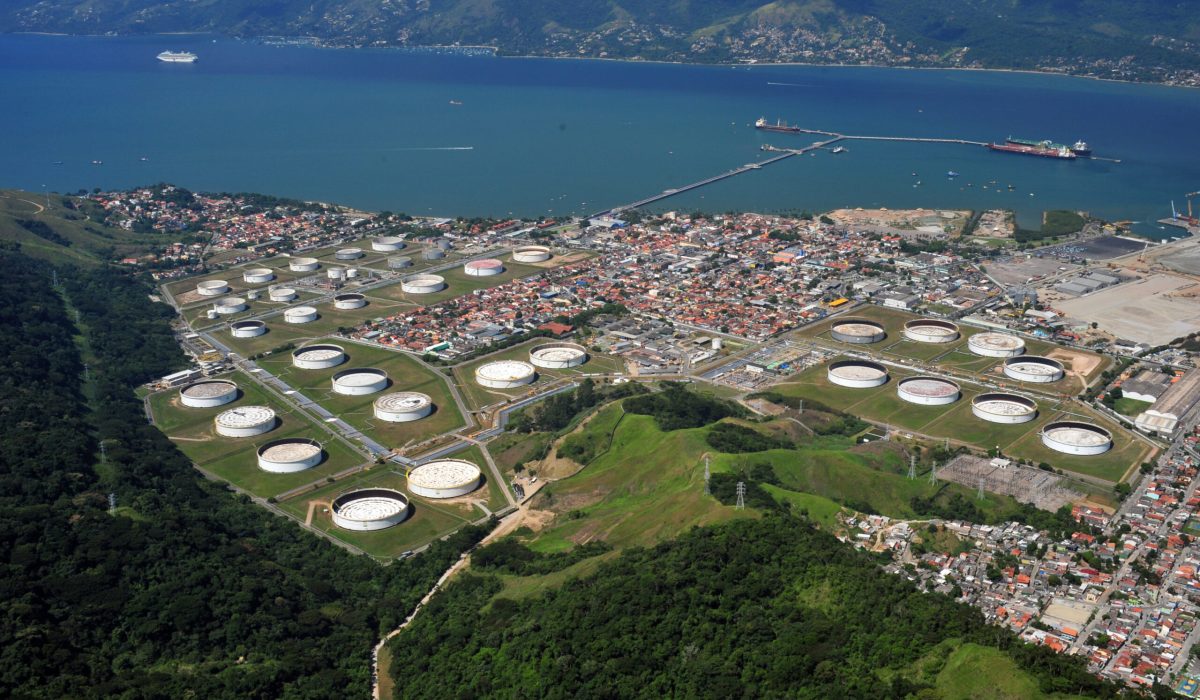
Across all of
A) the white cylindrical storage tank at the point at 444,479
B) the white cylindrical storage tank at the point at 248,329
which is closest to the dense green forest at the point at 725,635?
the white cylindrical storage tank at the point at 444,479

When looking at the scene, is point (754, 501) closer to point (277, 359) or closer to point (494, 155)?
point (277, 359)

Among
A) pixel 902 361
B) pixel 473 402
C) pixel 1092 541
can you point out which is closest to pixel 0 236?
pixel 473 402

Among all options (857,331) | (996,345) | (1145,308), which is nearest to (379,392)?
(857,331)

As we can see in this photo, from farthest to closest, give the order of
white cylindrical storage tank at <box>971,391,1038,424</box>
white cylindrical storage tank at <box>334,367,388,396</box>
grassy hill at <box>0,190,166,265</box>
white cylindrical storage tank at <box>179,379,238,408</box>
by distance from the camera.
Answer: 1. grassy hill at <box>0,190,166,265</box>
2. white cylindrical storage tank at <box>334,367,388,396</box>
3. white cylindrical storage tank at <box>179,379,238,408</box>
4. white cylindrical storage tank at <box>971,391,1038,424</box>

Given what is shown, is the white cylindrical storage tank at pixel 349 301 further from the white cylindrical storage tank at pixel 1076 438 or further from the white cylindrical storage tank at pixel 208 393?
the white cylindrical storage tank at pixel 1076 438

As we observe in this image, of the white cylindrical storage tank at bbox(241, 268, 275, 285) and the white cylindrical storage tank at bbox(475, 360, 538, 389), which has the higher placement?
the white cylindrical storage tank at bbox(475, 360, 538, 389)

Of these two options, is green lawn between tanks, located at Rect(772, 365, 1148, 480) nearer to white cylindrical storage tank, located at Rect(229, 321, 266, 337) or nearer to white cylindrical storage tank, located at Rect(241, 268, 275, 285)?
white cylindrical storage tank, located at Rect(229, 321, 266, 337)

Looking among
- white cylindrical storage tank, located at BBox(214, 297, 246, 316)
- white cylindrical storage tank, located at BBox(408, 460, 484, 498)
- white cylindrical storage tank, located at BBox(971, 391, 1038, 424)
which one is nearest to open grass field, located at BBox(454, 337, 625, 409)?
white cylindrical storage tank, located at BBox(408, 460, 484, 498)
